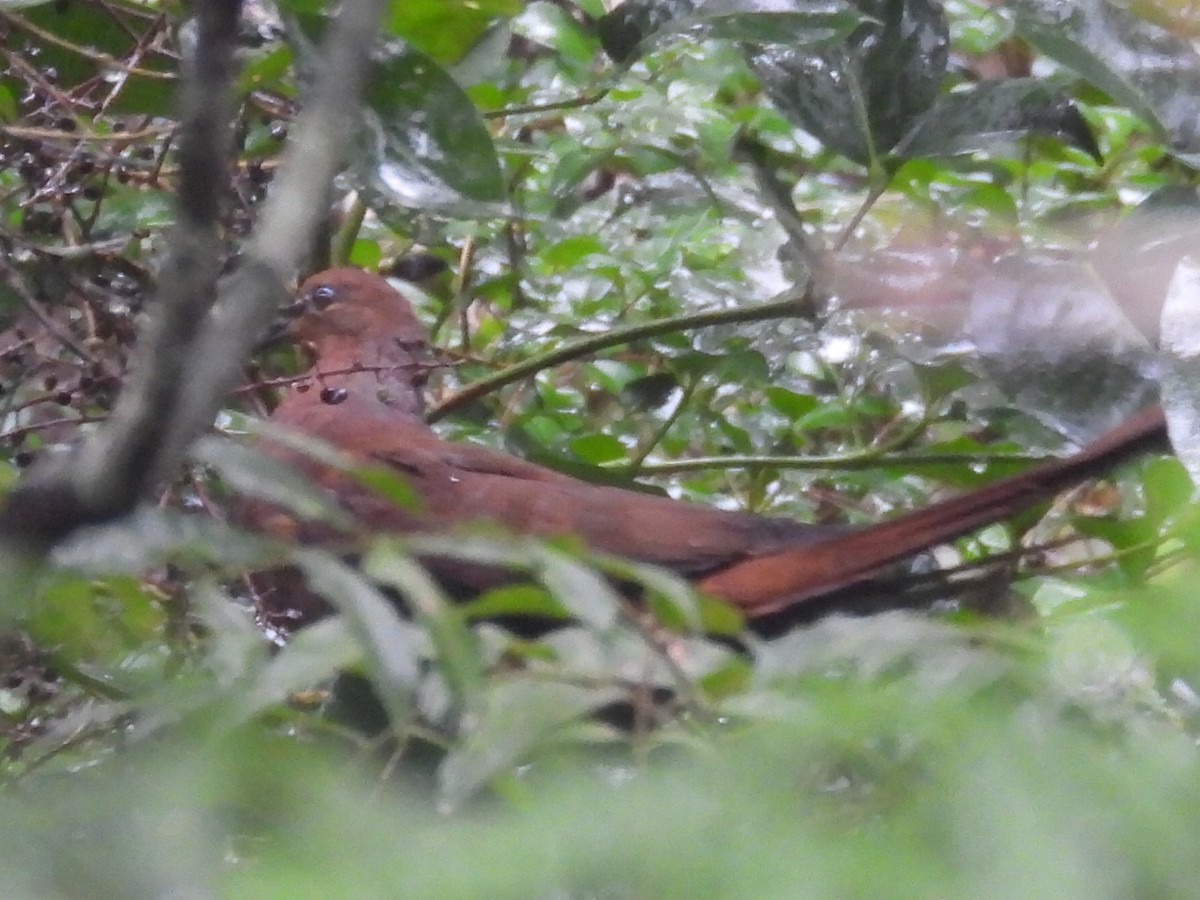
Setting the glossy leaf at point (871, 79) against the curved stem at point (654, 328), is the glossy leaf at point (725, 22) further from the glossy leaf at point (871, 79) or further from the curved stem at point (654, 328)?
the curved stem at point (654, 328)

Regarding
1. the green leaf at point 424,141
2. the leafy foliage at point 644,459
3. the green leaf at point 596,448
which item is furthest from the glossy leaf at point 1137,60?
the green leaf at point 596,448

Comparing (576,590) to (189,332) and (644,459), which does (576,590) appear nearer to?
(189,332)

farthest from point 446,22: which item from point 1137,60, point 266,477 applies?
point 266,477

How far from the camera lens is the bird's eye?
1684 millimetres

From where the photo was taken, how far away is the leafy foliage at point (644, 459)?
0.43 metres

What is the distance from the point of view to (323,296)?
1.78 m

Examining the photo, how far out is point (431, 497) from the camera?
178cm

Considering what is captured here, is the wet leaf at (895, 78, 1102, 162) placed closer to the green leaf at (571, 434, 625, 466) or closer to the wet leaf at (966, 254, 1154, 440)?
the wet leaf at (966, 254, 1154, 440)

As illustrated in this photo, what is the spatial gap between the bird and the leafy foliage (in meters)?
0.06

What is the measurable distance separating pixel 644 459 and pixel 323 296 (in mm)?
459

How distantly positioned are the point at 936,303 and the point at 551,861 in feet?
3.96

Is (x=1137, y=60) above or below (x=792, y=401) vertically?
above

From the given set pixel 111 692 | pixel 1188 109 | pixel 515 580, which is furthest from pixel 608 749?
pixel 515 580

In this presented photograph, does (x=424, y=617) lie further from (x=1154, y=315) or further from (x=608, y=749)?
(x=1154, y=315)
